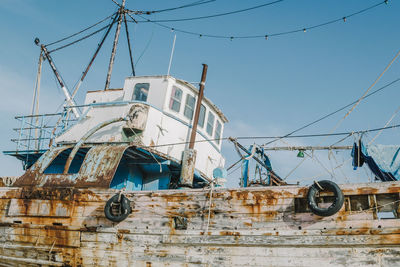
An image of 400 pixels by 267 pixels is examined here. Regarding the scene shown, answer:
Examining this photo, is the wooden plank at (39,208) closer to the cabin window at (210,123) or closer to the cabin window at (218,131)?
the cabin window at (210,123)

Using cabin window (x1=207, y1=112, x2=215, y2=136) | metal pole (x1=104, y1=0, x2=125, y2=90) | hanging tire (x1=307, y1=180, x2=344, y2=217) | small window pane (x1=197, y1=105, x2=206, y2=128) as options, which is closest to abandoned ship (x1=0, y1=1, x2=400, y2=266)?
hanging tire (x1=307, y1=180, x2=344, y2=217)

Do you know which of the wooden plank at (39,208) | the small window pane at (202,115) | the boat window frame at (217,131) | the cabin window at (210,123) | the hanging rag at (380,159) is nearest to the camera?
the hanging rag at (380,159)

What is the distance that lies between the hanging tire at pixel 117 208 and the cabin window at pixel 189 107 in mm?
5283

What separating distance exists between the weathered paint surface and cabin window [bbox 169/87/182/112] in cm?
469

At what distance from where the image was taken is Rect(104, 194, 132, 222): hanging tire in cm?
803

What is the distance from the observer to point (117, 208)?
8.27m

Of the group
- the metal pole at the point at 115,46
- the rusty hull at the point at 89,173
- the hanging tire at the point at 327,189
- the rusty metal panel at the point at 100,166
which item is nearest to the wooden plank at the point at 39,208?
the rusty hull at the point at 89,173

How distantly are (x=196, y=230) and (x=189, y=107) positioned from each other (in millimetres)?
6263

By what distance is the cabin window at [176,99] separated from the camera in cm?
1249

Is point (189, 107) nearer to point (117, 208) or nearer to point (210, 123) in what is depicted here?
point (210, 123)

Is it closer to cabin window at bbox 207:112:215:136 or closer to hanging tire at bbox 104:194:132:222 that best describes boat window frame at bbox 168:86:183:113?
cabin window at bbox 207:112:215:136

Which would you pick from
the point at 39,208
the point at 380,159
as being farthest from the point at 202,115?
the point at 380,159

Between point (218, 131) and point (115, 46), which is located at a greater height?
point (115, 46)

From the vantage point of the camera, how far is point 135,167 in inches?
464
